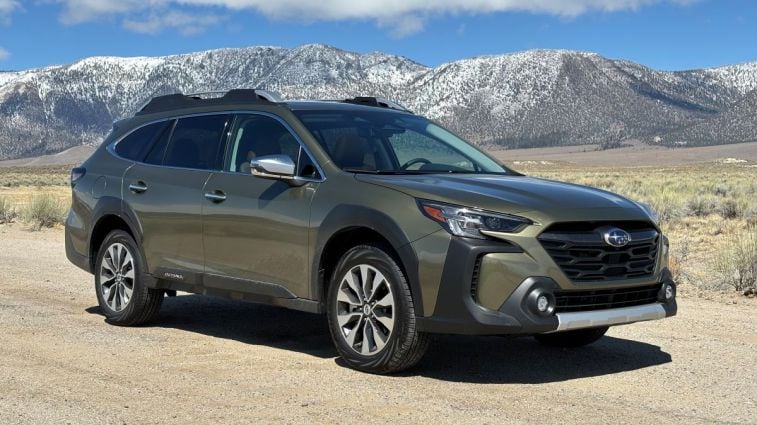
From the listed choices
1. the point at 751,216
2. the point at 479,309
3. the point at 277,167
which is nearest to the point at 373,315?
the point at 479,309

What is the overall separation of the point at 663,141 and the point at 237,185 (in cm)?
15389

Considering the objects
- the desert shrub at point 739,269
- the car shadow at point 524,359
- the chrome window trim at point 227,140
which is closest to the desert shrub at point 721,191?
the desert shrub at point 739,269

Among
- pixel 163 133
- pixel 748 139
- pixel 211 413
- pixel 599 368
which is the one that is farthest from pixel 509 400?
pixel 748 139

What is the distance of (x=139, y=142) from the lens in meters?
8.84

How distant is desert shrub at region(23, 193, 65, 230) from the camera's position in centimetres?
2142

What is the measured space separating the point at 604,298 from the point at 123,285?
164 inches

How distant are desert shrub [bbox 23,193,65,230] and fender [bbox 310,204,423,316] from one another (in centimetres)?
1545

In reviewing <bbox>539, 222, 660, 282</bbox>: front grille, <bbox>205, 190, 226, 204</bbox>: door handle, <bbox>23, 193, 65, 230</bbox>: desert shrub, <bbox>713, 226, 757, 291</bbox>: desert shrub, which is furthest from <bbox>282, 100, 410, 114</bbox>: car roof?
<bbox>23, 193, 65, 230</bbox>: desert shrub

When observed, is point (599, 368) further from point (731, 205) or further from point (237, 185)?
point (731, 205)

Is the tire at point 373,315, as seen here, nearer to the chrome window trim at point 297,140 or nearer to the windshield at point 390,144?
the chrome window trim at point 297,140

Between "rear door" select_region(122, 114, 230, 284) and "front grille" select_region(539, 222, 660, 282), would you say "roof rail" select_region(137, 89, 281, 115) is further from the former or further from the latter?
"front grille" select_region(539, 222, 660, 282)

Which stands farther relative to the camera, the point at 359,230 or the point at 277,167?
the point at 277,167

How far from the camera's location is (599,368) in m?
6.99

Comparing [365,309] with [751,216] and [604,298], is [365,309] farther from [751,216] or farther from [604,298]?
[751,216]
